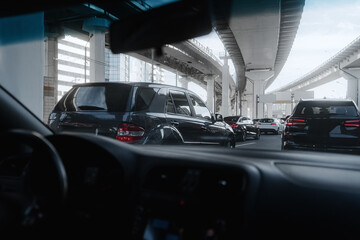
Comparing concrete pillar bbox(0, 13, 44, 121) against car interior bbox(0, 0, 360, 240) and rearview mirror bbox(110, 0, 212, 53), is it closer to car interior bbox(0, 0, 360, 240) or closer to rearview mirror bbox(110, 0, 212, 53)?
car interior bbox(0, 0, 360, 240)

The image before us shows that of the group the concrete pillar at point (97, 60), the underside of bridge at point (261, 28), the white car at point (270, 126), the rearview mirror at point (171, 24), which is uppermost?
the underside of bridge at point (261, 28)

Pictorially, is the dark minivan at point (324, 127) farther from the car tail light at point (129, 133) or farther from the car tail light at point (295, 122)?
the car tail light at point (129, 133)

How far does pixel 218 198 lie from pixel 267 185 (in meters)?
0.27

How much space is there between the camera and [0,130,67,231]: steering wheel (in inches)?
69.1

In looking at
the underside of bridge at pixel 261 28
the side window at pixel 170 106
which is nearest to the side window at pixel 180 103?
the side window at pixel 170 106

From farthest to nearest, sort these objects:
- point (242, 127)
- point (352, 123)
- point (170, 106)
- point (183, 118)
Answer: point (242, 127) < point (352, 123) < point (183, 118) < point (170, 106)

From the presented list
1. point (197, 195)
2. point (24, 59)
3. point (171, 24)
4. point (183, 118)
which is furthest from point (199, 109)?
point (171, 24)

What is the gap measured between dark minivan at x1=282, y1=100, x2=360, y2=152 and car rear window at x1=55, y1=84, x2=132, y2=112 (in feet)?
15.7

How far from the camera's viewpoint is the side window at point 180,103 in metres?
6.64

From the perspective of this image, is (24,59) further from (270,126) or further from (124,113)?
(270,126)

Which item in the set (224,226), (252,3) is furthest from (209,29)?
(252,3)

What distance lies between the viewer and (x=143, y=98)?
5727 mm

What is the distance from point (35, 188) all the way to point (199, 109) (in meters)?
5.64

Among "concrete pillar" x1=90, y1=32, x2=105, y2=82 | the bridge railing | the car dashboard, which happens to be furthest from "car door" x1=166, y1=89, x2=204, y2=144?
the bridge railing
